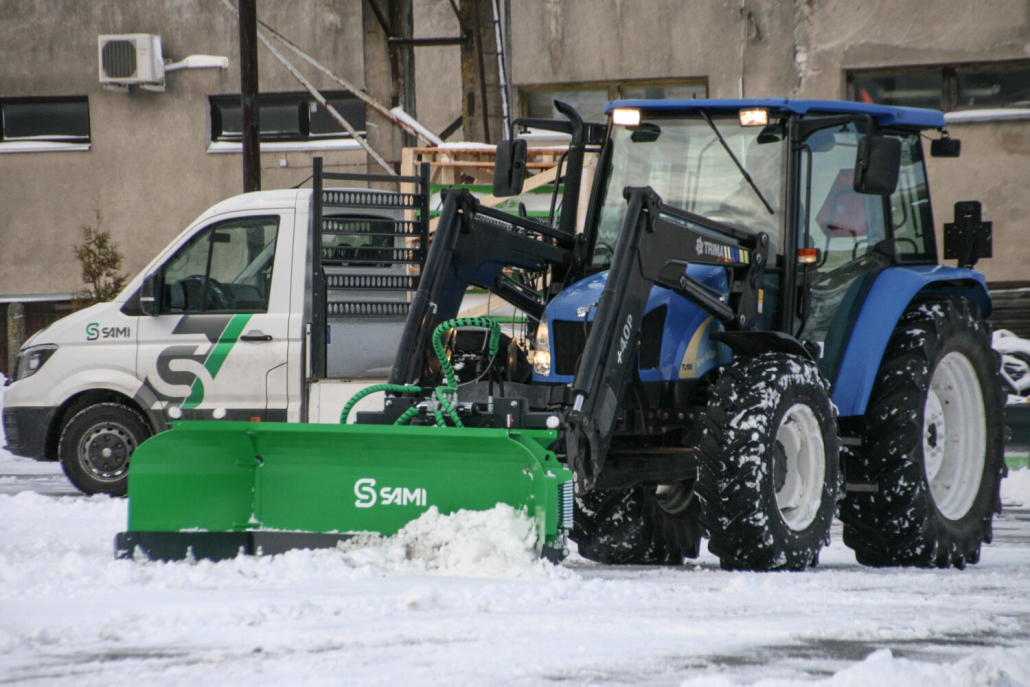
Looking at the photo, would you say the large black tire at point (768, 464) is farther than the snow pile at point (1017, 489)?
No

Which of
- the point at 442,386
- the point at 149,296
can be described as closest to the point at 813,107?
the point at 442,386

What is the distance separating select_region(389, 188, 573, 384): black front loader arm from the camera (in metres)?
5.75

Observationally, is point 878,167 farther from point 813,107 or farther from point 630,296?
point 630,296

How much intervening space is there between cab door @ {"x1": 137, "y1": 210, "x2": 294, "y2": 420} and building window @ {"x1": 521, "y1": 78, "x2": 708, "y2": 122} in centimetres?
893

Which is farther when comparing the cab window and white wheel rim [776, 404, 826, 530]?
the cab window

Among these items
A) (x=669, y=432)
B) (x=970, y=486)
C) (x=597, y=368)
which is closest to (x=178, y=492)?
(x=597, y=368)

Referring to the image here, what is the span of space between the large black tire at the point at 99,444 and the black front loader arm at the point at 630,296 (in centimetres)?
553

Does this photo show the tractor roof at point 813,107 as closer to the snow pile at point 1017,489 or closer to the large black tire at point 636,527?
the large black tire at point 636,527

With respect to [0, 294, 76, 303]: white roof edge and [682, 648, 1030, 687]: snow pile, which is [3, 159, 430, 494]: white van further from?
[0, 294, 76, 303]: white roof edge

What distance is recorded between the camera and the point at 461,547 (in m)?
5.04

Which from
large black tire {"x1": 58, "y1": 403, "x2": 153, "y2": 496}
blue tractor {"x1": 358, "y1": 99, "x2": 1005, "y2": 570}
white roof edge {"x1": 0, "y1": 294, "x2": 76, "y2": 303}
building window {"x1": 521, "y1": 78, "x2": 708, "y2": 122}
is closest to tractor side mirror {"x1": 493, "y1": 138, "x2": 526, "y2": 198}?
blue tractor {"x1": 358, "y1": 99, "x2": 1005, "y2": 570}

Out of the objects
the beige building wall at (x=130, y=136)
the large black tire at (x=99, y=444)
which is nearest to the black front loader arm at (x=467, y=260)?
the large black tire at (x=99, y=444)

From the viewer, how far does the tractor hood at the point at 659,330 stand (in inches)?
224

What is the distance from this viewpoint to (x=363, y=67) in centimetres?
1822
